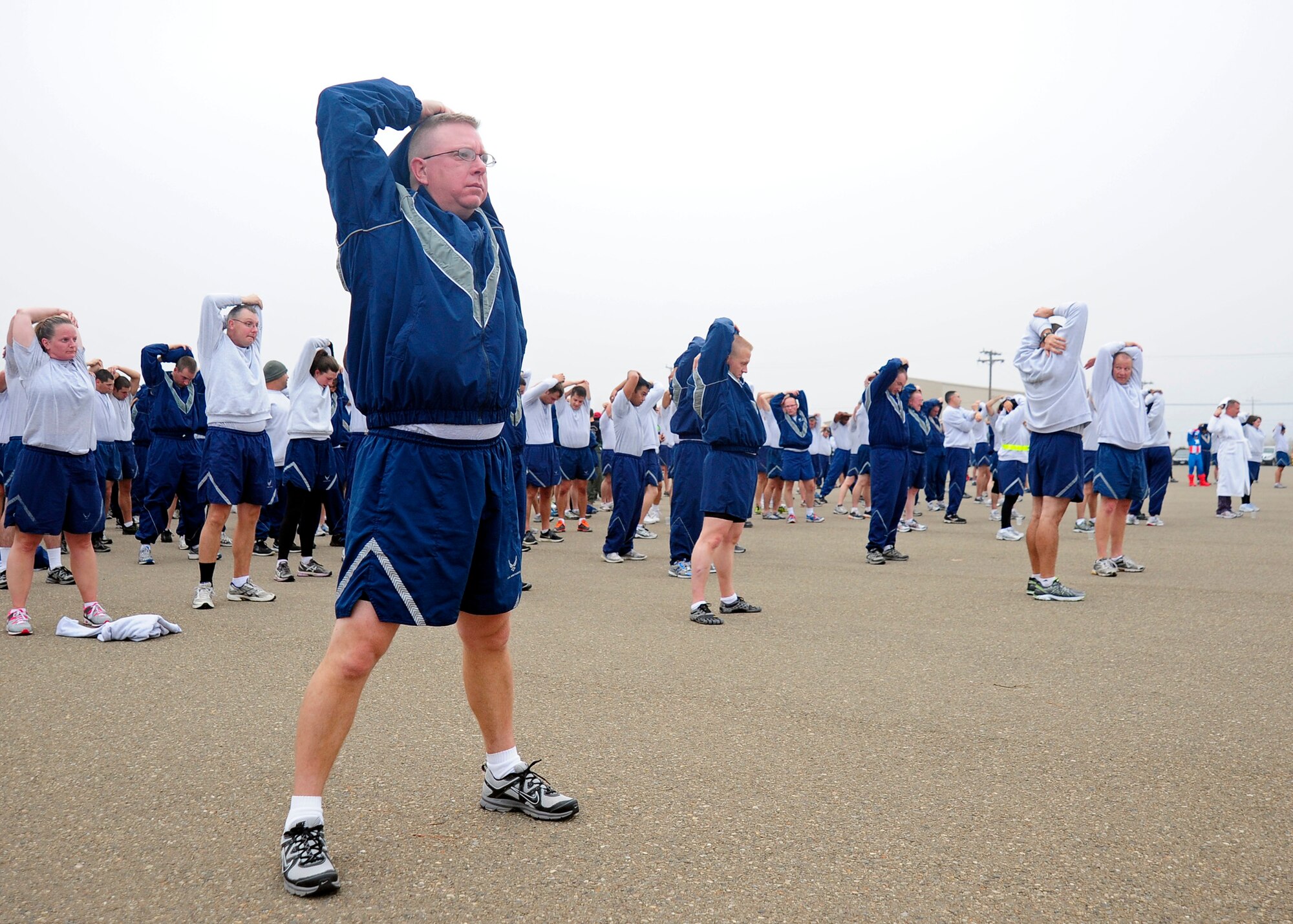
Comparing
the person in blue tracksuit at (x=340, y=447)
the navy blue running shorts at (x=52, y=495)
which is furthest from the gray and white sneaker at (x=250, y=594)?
the person in blue tracksuit at (x=340, y=447)

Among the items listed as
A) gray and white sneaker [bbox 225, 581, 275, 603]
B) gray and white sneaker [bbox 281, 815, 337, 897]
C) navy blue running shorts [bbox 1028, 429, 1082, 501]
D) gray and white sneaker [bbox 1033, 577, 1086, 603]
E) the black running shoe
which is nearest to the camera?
gray and white sneaker [bbox 281, 815, 337, 897]

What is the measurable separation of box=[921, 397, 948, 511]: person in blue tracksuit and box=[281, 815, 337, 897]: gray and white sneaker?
14042 mm

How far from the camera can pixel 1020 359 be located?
299 inches

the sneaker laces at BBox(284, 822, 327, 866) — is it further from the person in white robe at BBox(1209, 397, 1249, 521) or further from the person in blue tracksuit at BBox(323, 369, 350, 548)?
the person in white robe at BBox(1209, 397, 1249, 521)

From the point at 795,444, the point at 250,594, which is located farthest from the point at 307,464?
the point at 795,444

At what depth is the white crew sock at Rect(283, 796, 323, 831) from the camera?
2465mm

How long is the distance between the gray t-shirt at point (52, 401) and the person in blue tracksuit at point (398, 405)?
4047 millimetres

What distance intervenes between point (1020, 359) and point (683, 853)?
615 cm

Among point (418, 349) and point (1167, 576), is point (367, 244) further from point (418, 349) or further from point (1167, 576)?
point (1167, 576)

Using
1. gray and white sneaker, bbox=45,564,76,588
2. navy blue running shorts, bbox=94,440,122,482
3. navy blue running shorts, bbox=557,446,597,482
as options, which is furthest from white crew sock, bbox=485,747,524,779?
navy blue running shorts, bbox=557,446,597,482

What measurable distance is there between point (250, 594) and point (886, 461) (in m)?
6.38

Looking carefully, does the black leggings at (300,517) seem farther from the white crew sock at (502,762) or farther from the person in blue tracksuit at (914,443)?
the person in blue tracksuit at (914,443)

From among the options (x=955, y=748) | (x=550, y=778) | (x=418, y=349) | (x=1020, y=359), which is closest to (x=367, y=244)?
(x=418, y=349)

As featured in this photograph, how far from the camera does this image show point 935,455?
54.3 feet
